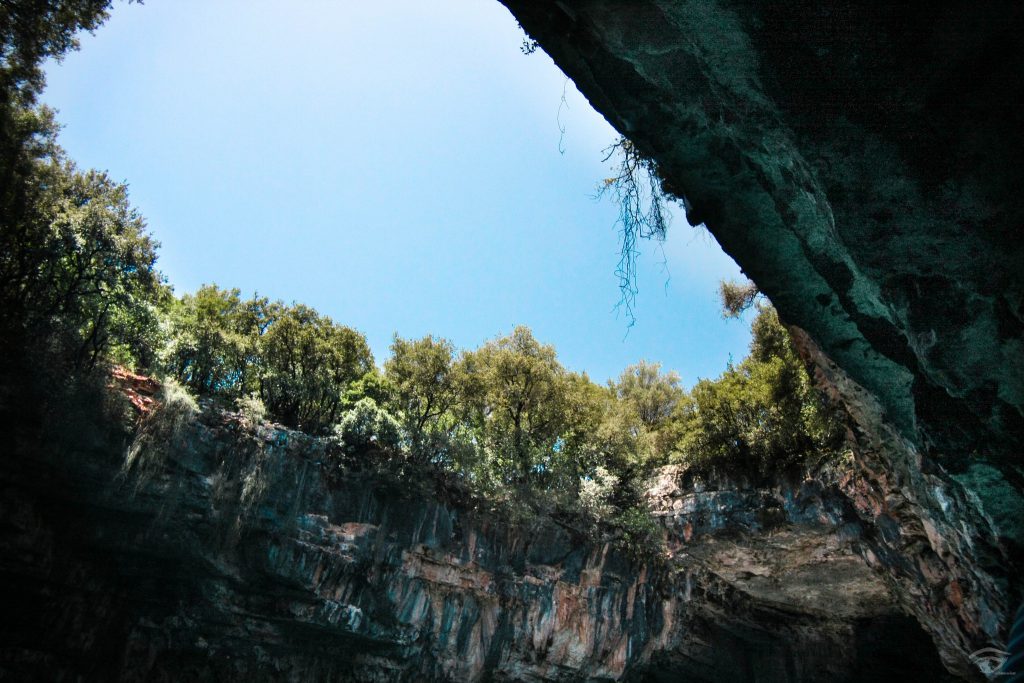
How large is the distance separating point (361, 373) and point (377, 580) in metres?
7.15

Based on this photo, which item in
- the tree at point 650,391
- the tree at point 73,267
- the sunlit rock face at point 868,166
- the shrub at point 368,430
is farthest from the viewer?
the tree at point 650,391

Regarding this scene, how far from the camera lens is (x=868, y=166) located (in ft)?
11.6

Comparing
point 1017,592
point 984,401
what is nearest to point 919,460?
point 1017,592

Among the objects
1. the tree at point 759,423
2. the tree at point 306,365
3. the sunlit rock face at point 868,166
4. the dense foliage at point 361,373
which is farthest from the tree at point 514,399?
the sunlit rock face at point 868,166

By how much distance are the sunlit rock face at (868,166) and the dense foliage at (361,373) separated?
10473mm

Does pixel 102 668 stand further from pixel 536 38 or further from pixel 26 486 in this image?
pixel 536 38

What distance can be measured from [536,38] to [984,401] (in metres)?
3.98

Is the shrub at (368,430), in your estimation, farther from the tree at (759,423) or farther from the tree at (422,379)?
the tree at (759,423)

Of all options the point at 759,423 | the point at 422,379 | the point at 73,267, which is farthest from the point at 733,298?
the point at 73,267

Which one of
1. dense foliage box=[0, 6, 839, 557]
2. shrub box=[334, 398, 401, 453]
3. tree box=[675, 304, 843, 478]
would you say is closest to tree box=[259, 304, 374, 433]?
dense foliage box=[0, 6, 839, 557]

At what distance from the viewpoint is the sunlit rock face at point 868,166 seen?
3.18 metres

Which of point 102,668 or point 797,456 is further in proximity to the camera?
point 797,456

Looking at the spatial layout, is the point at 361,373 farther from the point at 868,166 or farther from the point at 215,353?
the point at 868,166

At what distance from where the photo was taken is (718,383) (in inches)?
749
